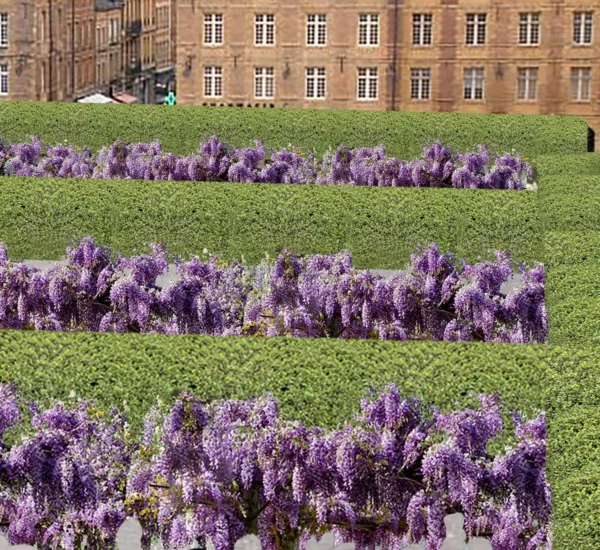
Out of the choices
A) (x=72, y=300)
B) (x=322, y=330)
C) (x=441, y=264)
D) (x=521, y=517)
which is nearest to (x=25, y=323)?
(x=72, y=300)

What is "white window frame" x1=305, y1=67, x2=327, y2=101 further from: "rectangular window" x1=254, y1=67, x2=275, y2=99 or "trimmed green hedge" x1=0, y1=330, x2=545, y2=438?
"trimmed green hedge" x1=0, y1=330, x2=545, y2=438

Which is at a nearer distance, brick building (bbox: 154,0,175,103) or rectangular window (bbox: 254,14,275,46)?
rectangular window (bbox: 254,14,275,46)

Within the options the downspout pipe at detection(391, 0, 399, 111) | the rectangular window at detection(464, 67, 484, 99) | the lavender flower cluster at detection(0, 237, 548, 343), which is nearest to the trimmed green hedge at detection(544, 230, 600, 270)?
the lavender flower cluster at detection(0, 237, 548, 343)

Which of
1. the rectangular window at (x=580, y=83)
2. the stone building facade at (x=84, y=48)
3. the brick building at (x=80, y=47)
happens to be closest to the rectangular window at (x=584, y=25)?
the rectangular window at (x=580, y=83)

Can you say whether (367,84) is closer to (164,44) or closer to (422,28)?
(422,28)

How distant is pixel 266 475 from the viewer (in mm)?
20266

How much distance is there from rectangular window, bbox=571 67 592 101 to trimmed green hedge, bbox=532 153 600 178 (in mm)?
41405

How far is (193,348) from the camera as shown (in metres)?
20.8

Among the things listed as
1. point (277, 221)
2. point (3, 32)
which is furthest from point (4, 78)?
point (277, 221)

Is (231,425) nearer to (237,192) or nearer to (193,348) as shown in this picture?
(193,348)

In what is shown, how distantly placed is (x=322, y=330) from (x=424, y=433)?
30.3ft

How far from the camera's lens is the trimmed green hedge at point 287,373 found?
20.3m

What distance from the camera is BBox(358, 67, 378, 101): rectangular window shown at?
277 ft

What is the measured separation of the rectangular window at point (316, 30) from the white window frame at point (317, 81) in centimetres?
119
